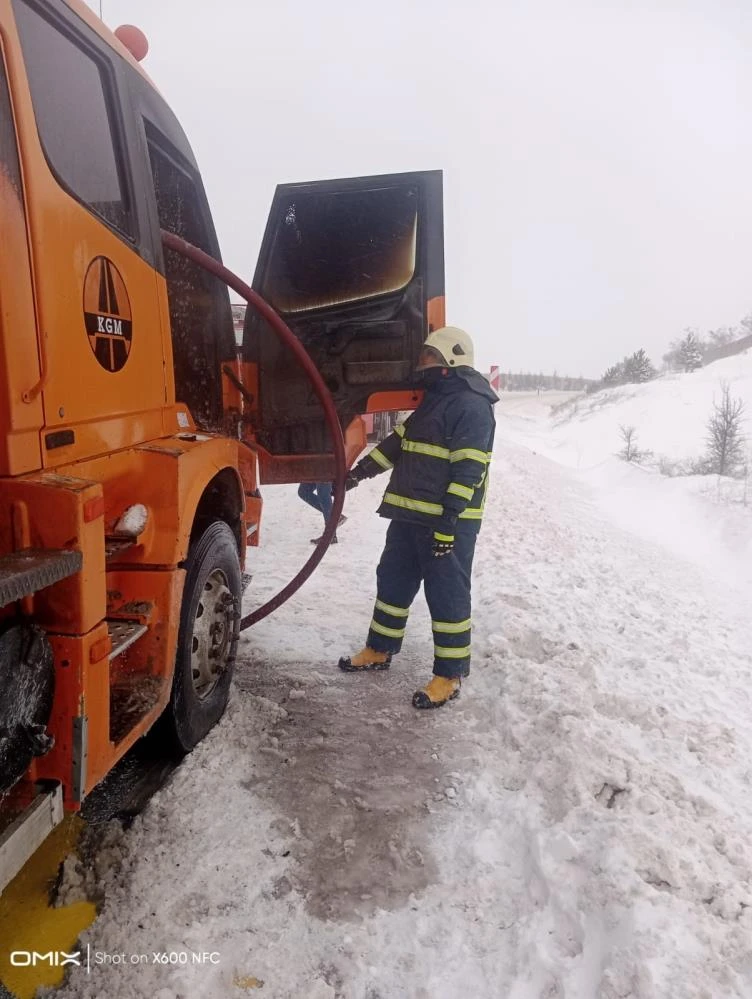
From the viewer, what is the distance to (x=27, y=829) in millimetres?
1573

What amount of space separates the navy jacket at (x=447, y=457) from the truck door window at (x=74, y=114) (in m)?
1.79

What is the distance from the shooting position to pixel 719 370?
3753 cm

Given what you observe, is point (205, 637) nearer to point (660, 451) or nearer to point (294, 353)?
point (294, 353)

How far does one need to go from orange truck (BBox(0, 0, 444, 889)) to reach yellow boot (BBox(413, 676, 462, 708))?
1020 millimetres

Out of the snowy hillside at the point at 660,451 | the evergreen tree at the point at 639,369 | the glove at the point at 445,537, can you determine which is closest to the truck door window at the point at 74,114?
the glove at the point at 445,537

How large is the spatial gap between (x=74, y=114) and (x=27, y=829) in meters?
2.06

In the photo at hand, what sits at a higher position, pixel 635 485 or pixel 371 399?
pixel 371 399

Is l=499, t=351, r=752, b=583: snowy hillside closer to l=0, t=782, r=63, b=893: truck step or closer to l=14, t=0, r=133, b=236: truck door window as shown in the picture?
l=14, t=0, r=133, b=236: truck door window

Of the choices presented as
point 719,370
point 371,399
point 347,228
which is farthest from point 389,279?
point 719,370

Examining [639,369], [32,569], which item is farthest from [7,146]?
[639,369]

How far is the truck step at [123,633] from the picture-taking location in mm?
1936

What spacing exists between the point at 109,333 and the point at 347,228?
2159mm

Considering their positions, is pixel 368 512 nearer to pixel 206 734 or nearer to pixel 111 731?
pixel 206 734

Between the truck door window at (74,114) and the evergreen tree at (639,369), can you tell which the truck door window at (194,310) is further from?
the evergreen tree at (639,369)
